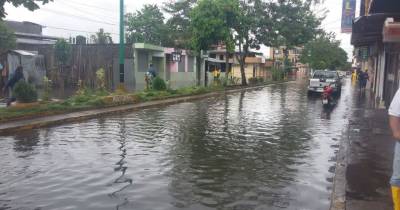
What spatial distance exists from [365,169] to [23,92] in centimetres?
1185

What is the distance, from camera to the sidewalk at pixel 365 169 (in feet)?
18.4

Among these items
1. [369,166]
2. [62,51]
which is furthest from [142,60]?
[369,166]

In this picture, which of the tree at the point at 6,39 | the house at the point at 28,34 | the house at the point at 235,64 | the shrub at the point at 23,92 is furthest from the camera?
the house at the point at 235,64

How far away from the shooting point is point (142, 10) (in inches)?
2363

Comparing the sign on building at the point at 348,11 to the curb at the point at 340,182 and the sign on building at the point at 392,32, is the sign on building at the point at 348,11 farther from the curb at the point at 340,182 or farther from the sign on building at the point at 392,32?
the sign on building at the point at 392,32

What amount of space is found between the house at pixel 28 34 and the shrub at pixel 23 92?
2706 centimetres

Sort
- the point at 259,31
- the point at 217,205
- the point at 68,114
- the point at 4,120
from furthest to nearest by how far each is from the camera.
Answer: the point at 259,31 < the point at 68,114 < the point at 4,120 < the point at 217,205

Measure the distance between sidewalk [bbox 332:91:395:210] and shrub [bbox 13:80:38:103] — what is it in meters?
10.8

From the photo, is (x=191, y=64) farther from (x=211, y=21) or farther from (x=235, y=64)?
(x=211, y=21)

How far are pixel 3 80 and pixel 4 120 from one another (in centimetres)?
985

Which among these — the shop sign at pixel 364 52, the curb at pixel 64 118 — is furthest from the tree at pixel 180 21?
the curb at pixel 64 118

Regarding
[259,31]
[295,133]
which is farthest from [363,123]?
[259,31]

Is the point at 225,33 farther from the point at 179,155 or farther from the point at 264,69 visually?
the point at 264,69

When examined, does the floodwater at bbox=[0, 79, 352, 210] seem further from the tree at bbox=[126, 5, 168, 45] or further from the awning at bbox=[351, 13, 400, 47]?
the tree at bbox=[126, 5, 168, 45]
